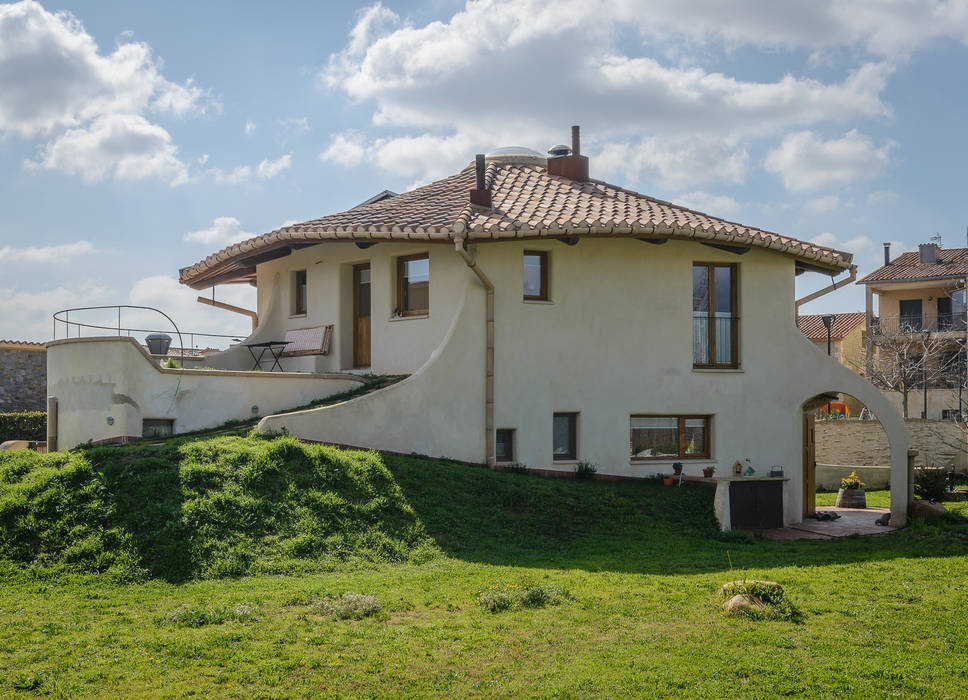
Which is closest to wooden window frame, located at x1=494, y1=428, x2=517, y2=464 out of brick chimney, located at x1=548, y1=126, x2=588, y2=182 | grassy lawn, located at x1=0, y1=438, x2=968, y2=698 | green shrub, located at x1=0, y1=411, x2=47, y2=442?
grassy lawn, located at x1=0, y1=438, x2=968, y2=698

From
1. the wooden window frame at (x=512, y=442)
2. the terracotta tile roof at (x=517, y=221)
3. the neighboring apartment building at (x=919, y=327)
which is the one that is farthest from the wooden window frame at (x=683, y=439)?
the neighboring apartment building at (x=919, y=327)

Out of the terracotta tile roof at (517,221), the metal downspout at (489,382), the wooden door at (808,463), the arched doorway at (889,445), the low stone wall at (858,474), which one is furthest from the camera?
the low stone wall at (858,474)

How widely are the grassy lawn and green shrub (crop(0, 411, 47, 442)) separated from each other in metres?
14.5

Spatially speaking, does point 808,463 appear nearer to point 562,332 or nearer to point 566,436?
point 566,436

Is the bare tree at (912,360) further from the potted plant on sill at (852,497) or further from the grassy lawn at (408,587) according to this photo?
the grassy lawn at (408,587)

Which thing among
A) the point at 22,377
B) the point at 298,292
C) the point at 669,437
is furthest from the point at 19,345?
the point at 669,437

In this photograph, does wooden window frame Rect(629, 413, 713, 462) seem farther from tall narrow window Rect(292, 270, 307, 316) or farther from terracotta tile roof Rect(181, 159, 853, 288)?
tall narrow window Rect(292, 270, 307, 316)

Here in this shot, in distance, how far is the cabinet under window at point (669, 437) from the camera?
58.0ft

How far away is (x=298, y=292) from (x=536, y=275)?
19.9 ft

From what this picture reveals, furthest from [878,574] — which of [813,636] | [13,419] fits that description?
[13,419]

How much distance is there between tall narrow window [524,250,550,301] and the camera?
Answer: 17172mm

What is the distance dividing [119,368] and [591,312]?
27.9ft

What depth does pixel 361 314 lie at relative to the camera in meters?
19.0

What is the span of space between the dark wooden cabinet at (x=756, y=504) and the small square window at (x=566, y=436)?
3.07 meters
